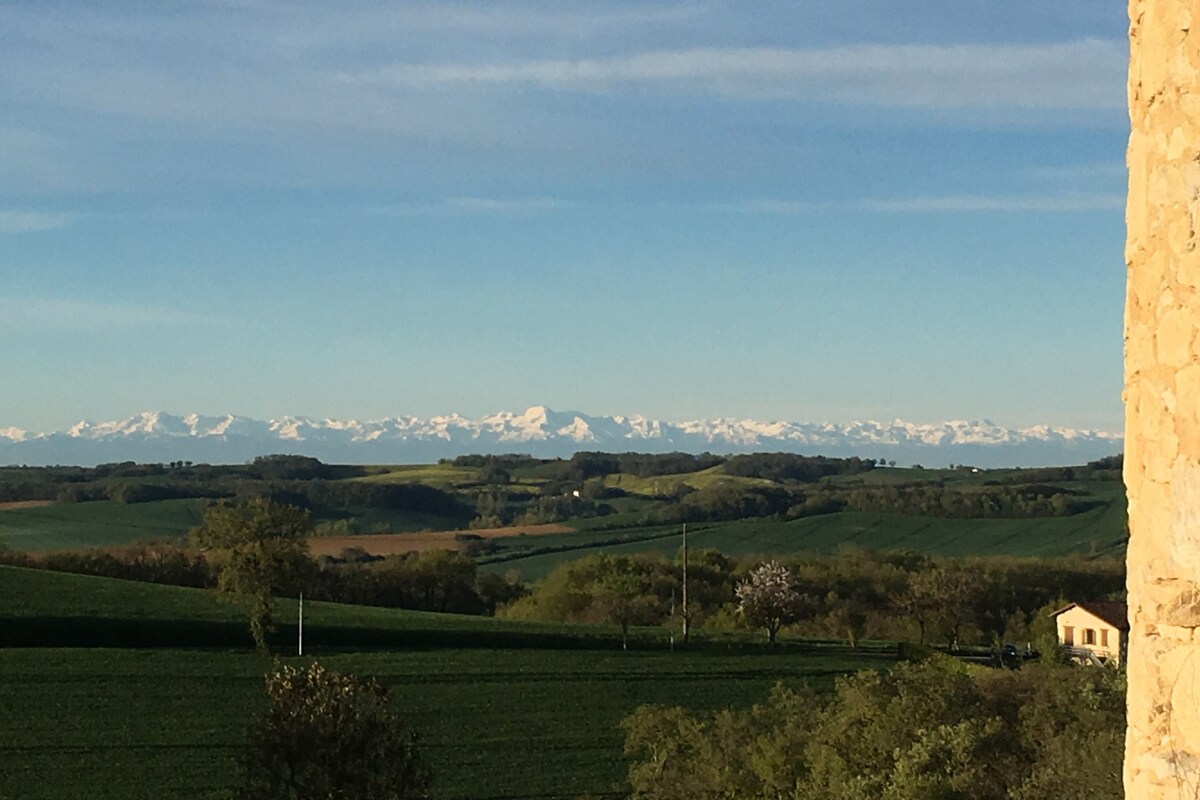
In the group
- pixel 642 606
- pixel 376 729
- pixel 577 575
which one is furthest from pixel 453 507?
pixel 376 729

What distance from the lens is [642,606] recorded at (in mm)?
71625

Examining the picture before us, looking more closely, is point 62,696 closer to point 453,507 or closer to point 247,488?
point 453,507

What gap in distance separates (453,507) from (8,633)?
9588 cm

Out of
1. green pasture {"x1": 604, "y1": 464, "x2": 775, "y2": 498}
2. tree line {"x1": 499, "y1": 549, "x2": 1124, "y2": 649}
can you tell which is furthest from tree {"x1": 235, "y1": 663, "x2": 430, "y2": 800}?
green pasture {"x1": 604, "y1": 464, "x2": 775, "y2": 498}

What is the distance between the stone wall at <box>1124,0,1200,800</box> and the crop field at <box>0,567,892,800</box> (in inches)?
1449

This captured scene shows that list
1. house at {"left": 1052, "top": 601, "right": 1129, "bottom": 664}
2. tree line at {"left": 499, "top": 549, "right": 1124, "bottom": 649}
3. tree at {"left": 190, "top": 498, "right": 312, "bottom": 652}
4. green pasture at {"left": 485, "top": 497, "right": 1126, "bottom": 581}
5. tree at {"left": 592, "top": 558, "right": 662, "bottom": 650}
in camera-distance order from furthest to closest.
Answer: green pasture at {"left": 485, "top": 497, "right": 1126, "bottom": 581} → tree line at {"left": 499, "top": 549, "right": 1124, "bottom": 649} → tree at {"left": 592, "top": 558, "right": 662, "bottom": 650} → house at {"left": 1052, "top": 601, "right": 1129, "bottom": 664} → tree at {"left": 190, "top": 498, "right": 312, "bottom": 652}

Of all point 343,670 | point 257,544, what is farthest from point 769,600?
point 257,544

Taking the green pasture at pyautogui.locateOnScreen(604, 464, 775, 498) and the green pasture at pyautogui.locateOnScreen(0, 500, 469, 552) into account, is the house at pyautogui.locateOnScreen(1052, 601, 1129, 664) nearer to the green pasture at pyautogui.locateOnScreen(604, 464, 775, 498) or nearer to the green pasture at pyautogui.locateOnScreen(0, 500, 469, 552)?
the green pasture at pyautogui.locateOnScreen(0, 500, 469, 552)

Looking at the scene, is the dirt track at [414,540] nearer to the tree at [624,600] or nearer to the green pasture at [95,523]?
the green pasture at [95,523]

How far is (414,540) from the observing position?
11994 centimetres

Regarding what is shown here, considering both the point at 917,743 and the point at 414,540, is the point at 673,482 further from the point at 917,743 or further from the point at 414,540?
the point at 917,743

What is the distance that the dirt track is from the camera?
107 meters

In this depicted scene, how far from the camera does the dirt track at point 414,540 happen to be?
351 ft

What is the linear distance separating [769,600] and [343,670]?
23750mm
